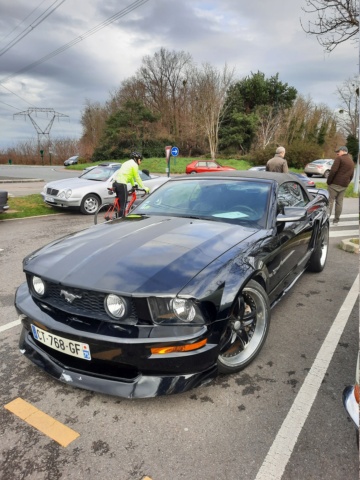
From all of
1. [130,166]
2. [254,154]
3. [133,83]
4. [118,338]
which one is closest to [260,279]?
[118,338]

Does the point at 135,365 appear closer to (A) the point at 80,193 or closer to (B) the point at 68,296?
(B) the point at 68,296

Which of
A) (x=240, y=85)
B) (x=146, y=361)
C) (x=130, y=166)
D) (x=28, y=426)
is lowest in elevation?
(x=28, y=426)

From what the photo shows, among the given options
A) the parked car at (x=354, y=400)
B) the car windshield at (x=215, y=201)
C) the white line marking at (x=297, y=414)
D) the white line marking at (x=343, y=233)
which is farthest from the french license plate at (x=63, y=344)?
the white line marking at (x=343, y=233)

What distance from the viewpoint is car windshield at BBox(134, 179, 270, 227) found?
10.6 feet

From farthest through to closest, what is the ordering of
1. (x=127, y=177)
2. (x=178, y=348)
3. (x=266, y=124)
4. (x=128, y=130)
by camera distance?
(x=266, y=124) → (x=128, y=130) → (x=127, y=177) → (x=178, y=348)

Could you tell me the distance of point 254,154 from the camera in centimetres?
3622

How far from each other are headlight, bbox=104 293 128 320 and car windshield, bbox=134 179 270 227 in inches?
57.1

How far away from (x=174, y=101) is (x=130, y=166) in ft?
143

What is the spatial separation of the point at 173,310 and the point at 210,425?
740 millimetres

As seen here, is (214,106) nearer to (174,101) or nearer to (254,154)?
(254,154)

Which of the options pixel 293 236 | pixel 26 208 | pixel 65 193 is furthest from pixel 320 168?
pixel 293 236

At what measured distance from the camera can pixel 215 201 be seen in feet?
11.3

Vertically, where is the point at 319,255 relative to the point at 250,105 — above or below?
below

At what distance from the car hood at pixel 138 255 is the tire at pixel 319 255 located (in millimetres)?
2171
